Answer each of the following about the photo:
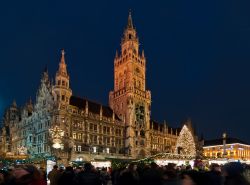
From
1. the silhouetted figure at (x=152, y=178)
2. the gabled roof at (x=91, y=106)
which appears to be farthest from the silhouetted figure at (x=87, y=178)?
the gabled roof at (x=91, y=106)

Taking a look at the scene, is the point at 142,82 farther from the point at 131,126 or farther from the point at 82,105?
the point at 82,105

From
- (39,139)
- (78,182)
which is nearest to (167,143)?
(39,139)

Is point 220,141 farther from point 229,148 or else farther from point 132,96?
point 132,96

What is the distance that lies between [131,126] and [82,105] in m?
12.3

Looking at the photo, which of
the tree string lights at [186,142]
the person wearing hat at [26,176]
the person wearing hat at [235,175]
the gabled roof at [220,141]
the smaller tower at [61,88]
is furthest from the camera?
the gabled roof at [220,141]

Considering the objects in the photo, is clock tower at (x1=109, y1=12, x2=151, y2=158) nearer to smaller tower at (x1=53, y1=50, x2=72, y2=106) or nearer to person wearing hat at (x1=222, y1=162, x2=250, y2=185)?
smaller tower at (x1=53, y1=50, x2=72, y2=106)

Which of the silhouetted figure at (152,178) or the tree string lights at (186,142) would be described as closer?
the silhouetted figure at (152,178)

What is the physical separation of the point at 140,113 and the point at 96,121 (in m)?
13.3

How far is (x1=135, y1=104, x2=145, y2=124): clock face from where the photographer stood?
83.2 m

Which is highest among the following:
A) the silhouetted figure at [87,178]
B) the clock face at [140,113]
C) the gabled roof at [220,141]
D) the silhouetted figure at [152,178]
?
the clock face at [140,113]

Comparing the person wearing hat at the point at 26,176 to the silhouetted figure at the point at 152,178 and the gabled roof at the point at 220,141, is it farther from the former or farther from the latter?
the gabled roof at the point at 220,141

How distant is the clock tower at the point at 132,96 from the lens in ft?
265

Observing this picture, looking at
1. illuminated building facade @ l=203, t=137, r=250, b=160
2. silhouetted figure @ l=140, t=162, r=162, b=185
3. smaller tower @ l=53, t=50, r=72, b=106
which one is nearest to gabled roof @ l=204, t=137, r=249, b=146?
illuminated building facade @ l=203, t=137, r=250, b=160

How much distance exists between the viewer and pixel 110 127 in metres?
78.0
